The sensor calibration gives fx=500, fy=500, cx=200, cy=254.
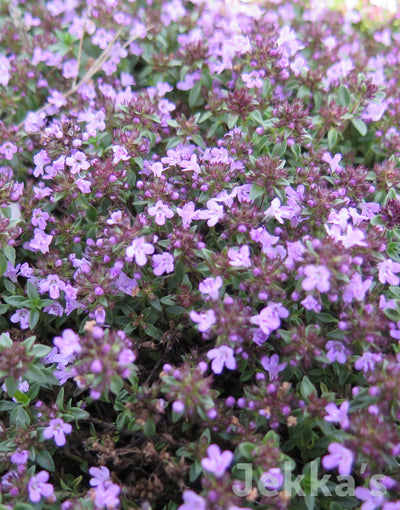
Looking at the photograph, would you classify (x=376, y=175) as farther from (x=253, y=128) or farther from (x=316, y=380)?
(x=316, y=380)

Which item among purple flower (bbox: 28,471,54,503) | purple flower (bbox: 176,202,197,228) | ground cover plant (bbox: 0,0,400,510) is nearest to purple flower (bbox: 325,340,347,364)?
ground cover plant (bbox: 0,0,400,510)

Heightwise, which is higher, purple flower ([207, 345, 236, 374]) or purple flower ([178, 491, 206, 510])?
purple flower ([207, 345, 236, 374])

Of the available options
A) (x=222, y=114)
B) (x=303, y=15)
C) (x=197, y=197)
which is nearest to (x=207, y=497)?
(x=197, y=197)

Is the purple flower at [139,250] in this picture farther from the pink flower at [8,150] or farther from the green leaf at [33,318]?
the pink flower at [8,150]

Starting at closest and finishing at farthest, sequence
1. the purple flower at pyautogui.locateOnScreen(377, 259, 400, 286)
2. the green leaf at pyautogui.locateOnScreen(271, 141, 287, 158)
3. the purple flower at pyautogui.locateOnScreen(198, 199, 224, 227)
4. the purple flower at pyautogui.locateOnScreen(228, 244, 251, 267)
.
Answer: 1. the purple flower at pyautogui.locateOnScreen(228, 244, 251, 267)
2. the purple flower at pyautogui.locateOnScreen(377, 259, 400, 286)
3. the purple flower at pyautogui.locateOnScreen(198, 199, 224, 227)
4. the green leaf at pyautogui.locateOnScreen(271, 141, 287, 158)

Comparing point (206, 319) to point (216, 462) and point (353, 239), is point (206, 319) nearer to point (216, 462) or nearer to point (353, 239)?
point (216, 462)

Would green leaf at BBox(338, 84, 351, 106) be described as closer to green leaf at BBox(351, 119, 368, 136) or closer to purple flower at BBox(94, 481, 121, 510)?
green leaf at BBox(351, 119, 368, 136)

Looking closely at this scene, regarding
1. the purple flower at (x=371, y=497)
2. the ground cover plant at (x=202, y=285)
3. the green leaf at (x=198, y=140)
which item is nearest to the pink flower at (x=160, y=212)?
the ground cover plant at (x=202, y=285)
